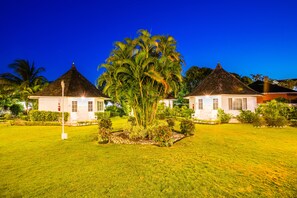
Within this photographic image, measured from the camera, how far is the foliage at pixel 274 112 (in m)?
16.6

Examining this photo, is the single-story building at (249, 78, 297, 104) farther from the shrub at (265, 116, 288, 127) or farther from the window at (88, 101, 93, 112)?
the window at (88, 101, 93, 112)

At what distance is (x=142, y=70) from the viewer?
11.3 meters

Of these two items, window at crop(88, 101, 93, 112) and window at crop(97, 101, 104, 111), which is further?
window at crop(97, 101, 104, 111)

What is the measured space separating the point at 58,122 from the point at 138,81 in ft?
40.0

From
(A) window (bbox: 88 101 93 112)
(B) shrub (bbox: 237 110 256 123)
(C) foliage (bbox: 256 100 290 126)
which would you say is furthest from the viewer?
(A) window (bbox: 88 101 93 112)

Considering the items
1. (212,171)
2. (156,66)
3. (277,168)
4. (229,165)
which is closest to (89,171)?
(212,171)

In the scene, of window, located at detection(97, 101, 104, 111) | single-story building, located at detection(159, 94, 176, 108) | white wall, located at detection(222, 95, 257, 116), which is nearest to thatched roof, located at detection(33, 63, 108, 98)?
window, located at detection(97, 101, 104, 111)

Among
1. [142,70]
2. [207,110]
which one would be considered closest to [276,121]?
[207,110]

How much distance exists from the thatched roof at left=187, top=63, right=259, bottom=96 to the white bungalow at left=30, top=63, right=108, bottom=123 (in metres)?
11.9

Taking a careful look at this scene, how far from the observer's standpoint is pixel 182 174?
581 cm

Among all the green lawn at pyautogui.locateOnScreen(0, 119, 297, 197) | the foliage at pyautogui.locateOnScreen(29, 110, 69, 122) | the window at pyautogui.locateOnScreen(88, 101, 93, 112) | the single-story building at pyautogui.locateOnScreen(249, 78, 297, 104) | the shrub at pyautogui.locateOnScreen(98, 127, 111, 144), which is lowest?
the green lawn at pyautogui.locateOnScreen(0, 119, 297, 197)

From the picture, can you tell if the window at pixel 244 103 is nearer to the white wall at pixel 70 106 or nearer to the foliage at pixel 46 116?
the white wall at pixel 70 106

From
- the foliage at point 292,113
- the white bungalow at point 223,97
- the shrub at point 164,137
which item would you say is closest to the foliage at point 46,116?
the shrub at point 164,137

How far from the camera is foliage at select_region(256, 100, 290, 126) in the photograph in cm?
1656
